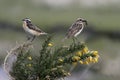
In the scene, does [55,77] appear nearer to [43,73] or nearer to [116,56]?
[43,73]

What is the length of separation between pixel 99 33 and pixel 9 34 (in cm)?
351

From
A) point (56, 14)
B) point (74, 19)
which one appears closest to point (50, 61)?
point (74, 19)

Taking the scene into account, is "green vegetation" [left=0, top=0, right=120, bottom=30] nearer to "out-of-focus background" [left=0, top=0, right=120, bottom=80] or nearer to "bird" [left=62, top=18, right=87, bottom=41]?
"out-of-focus background" [left=0, top=0, right=120, bottom=80]

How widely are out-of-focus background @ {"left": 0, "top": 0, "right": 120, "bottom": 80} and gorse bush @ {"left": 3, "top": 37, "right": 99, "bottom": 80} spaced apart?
41.5ft

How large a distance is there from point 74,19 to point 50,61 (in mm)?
18549

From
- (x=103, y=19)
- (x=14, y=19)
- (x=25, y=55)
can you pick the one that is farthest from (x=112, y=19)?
(x=25, y=55)

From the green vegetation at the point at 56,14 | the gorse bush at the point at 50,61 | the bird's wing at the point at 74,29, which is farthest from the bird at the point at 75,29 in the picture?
the green vegetation at the point at 56,14

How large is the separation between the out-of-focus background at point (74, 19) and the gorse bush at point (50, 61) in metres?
12.7

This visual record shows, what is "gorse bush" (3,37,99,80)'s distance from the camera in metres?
5.17

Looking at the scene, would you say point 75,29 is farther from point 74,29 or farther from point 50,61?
point 50,61

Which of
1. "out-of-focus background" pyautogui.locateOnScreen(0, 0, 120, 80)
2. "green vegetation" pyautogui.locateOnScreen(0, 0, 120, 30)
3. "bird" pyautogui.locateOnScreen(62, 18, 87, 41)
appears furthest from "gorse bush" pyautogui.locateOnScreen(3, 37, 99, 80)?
"green vegetation" pyautogui.locateOnScreen(0, 0, 120, 30)

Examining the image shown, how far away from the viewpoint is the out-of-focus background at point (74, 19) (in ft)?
66.9

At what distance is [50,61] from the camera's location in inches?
203

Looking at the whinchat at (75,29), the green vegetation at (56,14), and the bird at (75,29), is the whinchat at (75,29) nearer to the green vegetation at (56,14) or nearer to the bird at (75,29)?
the bird at (75,29)
